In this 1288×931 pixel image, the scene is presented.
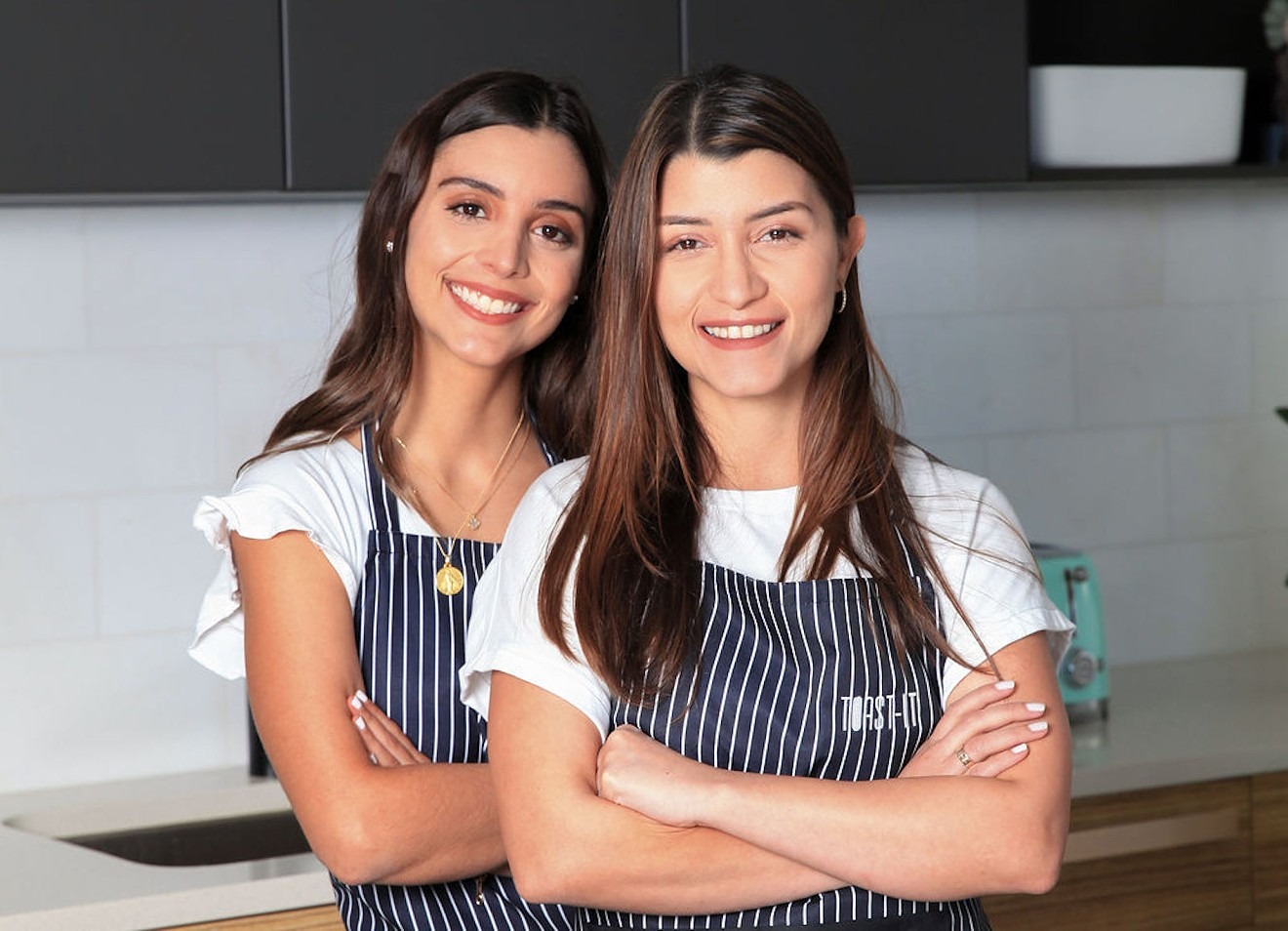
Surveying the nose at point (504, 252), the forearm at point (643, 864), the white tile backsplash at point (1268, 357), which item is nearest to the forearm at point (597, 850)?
the forearm at point (643, 864)

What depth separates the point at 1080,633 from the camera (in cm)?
247

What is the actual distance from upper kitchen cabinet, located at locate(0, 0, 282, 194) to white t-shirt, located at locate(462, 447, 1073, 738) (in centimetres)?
63

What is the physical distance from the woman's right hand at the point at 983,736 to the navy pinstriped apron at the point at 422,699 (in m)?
0.41

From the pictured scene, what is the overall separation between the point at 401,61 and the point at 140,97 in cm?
29

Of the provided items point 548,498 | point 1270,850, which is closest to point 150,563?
point 548,498

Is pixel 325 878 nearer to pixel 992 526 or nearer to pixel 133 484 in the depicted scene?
pixel 133 484

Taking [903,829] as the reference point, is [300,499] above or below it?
above

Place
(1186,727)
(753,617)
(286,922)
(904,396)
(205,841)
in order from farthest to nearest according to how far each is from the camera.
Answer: (904,396) < (1186,727) < (205,841) < (286,922) < (753,617)

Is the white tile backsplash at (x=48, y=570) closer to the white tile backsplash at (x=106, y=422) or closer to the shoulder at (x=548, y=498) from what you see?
the white tile backsplash at (x=106, y=422)

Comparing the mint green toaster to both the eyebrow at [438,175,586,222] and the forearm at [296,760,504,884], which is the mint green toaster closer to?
the eyebrow at [438,175,586,222]

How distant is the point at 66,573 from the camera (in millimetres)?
2254

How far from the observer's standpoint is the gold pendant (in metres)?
1.66

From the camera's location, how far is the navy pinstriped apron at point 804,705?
142 cm

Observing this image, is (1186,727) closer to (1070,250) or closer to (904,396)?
(904,396)
